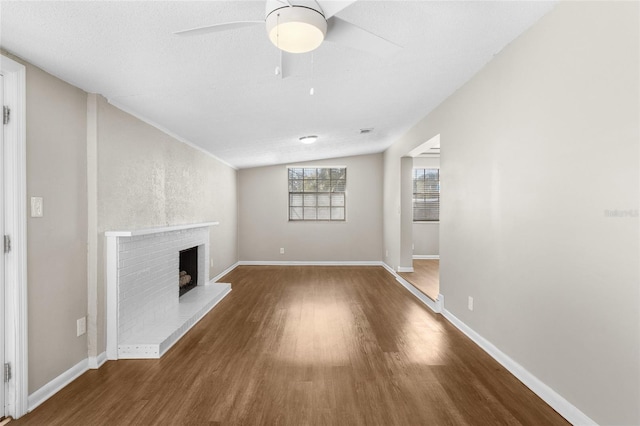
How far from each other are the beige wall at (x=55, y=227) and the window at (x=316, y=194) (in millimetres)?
4976

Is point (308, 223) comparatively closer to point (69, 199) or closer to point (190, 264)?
point (190, 264)

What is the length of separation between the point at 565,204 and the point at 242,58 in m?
2.25

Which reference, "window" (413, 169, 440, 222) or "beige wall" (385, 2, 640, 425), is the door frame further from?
"window" (413, 169, 440, 222)

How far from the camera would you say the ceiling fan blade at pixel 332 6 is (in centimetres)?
130

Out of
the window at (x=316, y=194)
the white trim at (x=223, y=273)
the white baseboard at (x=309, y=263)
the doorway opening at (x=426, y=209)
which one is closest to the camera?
the white trim at (x=223, y=273)

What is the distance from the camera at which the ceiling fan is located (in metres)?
1.36

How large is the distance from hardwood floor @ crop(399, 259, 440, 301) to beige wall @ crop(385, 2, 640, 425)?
1.47 meters

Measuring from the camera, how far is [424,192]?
307 inches

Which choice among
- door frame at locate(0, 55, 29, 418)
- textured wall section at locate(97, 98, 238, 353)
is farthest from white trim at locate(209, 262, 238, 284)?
door frame at locate(0, 55, 29, 418)

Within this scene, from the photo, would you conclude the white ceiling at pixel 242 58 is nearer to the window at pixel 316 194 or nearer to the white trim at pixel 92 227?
the white trim at pixel 92 227

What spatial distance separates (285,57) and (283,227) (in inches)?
220

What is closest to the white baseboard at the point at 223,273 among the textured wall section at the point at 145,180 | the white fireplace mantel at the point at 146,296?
the textured wall section at the point at 145,180

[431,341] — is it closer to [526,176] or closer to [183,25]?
[526,176]

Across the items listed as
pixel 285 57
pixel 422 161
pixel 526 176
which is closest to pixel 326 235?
pixel 422 161
